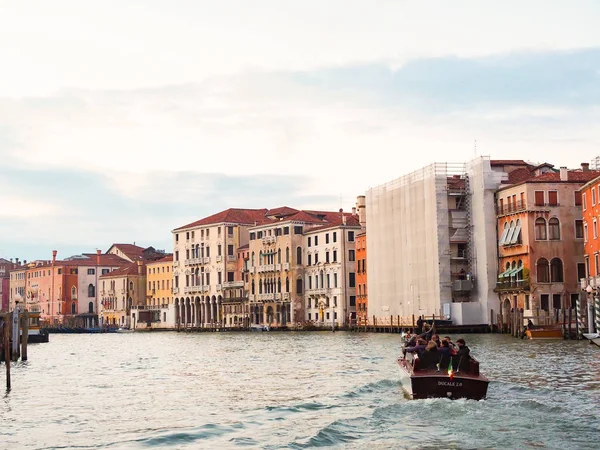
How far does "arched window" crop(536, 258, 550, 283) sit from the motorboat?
4166 centimetres

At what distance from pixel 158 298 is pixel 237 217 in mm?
18204

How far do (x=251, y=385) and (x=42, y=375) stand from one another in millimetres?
9029

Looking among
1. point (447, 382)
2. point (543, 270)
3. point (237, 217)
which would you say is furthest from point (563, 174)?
point (237, 217)

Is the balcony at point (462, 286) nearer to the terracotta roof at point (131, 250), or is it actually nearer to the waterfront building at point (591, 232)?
the waterfront building at point (591, 232)

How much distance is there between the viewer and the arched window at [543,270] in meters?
59.4

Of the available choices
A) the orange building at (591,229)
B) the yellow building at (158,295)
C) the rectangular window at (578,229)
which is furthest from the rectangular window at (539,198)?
the yellow building at (158,295)

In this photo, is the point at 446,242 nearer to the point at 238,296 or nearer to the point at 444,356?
the point at 238,296

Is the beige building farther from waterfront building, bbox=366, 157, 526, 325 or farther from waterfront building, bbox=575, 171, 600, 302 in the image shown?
waterfront building, bbox=575, 171, 600, 302

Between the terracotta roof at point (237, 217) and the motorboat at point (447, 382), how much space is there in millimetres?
82260

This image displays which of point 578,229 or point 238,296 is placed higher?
point 578,229

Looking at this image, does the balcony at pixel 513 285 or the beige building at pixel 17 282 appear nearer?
A: the balcony at pixel 513 285

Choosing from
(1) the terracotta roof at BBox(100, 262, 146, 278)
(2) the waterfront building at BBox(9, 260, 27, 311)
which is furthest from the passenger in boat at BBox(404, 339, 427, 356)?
(2) the waterfront building at BBox(9, 260, 27, 311)

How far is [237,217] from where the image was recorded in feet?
342

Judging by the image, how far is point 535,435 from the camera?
51.9 feet
